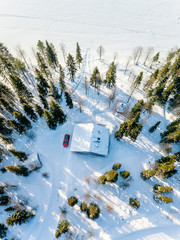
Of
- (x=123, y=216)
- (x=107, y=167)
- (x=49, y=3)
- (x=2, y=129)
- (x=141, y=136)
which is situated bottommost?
(x=123, y=216)

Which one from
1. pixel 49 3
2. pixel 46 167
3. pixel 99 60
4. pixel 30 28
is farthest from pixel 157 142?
pixel 49 3

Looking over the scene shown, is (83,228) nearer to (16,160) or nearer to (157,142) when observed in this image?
(16,160)

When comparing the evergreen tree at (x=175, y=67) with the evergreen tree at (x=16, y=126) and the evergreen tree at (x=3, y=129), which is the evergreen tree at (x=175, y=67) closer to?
the evergreen tree at (x=16, y=126)

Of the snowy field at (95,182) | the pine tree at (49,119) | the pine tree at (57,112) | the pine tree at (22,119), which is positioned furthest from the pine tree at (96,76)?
the pine tree at (22,119)

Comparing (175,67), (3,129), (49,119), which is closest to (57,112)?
(49,119)

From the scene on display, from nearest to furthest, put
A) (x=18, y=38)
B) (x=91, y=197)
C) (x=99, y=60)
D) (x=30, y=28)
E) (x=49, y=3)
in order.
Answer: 1. (x=91, y=197)
2. (x=99, y=60)
3. (x=18, y=38)
4. (x=30, y=28)
5. (x=49, y=3)
